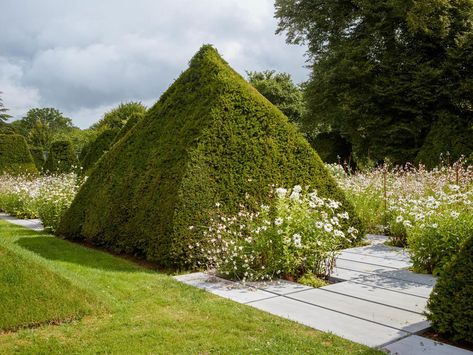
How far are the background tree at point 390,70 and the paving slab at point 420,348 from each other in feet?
59.1

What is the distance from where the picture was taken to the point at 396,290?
5133mm

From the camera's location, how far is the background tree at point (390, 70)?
2083 cm

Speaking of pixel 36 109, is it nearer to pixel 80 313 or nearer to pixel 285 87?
pixel 285 87

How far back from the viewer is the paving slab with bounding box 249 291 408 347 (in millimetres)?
3717

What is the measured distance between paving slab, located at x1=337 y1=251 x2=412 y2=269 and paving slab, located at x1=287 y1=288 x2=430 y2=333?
167 cm

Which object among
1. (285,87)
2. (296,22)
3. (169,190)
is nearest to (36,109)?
(285,87)

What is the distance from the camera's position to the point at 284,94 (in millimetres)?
39156

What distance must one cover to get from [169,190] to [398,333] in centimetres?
381

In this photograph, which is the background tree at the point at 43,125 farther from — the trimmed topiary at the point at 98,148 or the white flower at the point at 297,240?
the white flower at the point at 297,240

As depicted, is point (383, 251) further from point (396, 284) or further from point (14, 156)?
point (14, 156)

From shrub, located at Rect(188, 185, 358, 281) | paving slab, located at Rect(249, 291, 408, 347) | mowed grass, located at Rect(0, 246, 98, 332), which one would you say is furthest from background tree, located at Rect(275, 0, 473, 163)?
mowed grass, located at Rect(0, 246, 98, 332)

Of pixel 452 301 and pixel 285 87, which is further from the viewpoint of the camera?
pixel 285 87

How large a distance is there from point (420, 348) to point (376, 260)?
327 centimetres

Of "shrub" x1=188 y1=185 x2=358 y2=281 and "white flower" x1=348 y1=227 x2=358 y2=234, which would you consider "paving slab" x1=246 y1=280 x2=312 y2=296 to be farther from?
"white flower" x1=348 y1=227 x2=358 y2=234
